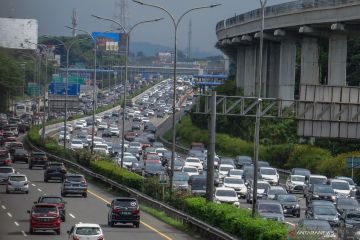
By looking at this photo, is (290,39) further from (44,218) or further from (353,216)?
(44,218)

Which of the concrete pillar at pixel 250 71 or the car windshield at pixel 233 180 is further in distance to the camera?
the concrete pillar at pixel 250 71

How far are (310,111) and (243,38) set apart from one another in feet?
205

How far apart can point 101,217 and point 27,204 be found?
6387 mm

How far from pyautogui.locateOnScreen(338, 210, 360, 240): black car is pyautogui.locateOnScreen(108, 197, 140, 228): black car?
25.8 feet

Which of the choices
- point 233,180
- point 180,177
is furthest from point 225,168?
point 180,177

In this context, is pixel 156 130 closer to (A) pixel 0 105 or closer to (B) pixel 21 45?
(A) pixel 0 105

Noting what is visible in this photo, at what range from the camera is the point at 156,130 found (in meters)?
152

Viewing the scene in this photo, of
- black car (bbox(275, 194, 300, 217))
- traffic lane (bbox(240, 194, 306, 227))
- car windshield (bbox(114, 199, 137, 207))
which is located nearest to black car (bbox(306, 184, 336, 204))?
traffic lane (bbox(240, 194, 306, 227))

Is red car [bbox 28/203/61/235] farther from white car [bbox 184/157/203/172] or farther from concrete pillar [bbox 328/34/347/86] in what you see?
white car [bbox 184/157/203/172]

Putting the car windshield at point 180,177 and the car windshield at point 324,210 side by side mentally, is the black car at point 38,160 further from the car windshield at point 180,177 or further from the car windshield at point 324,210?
the car windshield at point 324,210

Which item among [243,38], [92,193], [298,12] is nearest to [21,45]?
[243,38]

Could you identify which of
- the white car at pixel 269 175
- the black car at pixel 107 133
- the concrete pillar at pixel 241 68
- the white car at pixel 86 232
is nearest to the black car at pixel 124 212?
the white car at pixel 86 232

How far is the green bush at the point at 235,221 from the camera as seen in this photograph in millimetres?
33188

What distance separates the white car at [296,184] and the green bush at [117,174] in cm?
995
